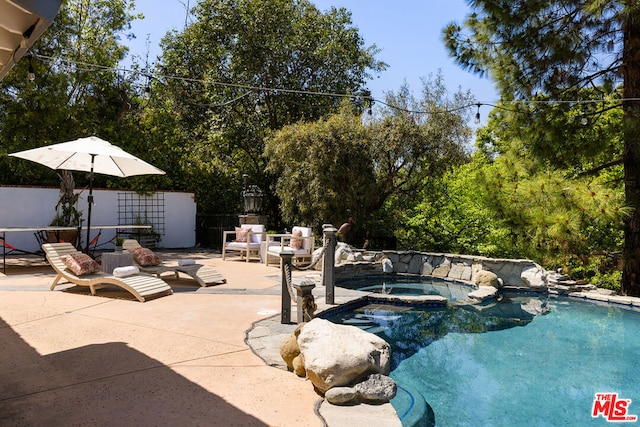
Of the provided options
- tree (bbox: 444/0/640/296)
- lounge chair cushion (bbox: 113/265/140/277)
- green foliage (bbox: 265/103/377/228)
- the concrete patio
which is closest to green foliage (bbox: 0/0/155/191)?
green foliage (bbox: 265/103/377/228)

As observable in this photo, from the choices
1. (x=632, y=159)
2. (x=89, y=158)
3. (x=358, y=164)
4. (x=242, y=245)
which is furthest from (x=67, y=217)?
(x=632, y=159)

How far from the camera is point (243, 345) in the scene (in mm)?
4277

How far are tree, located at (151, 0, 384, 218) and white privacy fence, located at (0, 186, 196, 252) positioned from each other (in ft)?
4.13

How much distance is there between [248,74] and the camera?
1566 cm

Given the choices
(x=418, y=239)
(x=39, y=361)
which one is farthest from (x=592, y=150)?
(x=39, y=361)

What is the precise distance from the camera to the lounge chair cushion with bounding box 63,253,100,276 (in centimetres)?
638

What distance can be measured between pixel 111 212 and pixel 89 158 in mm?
5199

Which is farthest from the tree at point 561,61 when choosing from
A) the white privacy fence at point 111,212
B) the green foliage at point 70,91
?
the white privacy fence at point 111,212

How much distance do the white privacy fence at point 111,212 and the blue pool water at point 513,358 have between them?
29.5 ft

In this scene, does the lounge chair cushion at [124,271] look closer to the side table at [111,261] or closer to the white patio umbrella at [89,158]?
the side table at [111,261]

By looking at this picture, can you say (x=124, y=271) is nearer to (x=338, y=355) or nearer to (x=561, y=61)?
(x=338, y=355)

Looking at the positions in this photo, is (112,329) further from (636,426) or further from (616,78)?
(616,78)

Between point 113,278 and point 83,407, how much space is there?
11.6ft

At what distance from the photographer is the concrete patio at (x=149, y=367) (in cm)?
286
